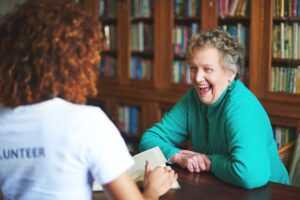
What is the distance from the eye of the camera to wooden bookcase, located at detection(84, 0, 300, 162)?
2.93 metres

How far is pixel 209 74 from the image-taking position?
1.90m

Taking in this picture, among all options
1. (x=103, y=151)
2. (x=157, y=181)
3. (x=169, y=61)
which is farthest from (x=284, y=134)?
(x=103, y=151)

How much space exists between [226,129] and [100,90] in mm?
2431

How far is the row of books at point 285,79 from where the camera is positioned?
115 inches

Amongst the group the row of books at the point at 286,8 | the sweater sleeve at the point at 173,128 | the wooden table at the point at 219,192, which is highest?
the row of books at the point at 286,8

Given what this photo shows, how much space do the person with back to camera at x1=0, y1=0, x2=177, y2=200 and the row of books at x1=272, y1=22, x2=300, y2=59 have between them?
2085mm

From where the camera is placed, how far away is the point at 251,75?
3023 millimetres

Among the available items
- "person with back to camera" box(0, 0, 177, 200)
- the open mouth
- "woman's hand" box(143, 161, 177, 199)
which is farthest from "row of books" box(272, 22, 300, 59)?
"person with back to camera" box(0, 0, 177, 200)

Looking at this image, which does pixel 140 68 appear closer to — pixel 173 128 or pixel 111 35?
pixel 111 35

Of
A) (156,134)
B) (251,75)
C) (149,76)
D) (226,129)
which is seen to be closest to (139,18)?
(149,76)

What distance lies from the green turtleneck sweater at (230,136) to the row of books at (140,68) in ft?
→ 5.57

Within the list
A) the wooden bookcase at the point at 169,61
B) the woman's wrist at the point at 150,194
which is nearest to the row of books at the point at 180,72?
the wooden bookcase at the point at 169,61

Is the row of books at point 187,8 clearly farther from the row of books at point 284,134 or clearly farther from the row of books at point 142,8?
the row of books at point 284,134

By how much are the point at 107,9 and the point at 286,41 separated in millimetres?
1756
